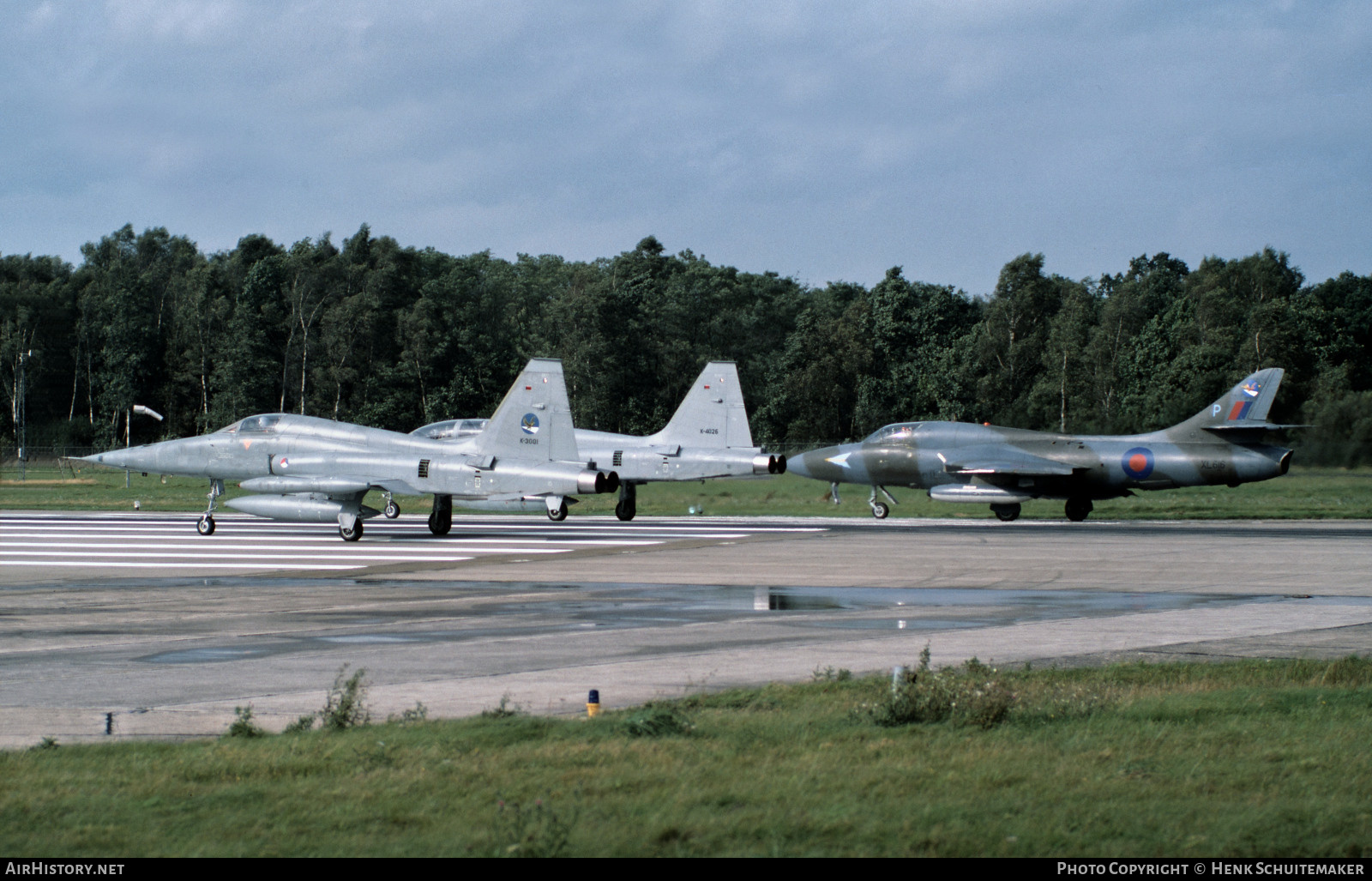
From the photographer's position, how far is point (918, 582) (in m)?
19.2

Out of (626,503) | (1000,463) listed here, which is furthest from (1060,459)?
(626,503)

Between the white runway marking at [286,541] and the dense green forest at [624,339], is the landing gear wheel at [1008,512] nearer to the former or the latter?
the white runway marking at [286,541]

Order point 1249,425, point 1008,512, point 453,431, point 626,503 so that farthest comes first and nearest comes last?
1. point 1008,512
2. point 626,503
3. point 1249,425
4. point 453,431

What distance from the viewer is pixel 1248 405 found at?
32.9 m

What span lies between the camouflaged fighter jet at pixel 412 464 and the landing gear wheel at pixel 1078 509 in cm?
1527

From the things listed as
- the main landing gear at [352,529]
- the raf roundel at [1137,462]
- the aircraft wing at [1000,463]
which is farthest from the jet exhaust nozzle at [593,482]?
the raf roundel at [1137,462]

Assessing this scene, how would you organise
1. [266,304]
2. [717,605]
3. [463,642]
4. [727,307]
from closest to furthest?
[463,642], [717,605], [266,304], [727,307]

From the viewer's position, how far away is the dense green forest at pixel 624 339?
68125mm

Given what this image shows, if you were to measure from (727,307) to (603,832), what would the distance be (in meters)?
87.3

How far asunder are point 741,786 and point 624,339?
77541mm

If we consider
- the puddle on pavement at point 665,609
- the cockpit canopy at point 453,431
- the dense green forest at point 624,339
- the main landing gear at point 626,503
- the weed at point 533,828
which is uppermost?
the dense green forest at point 624,339

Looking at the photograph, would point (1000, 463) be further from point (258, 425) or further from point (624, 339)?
point (624, 339)

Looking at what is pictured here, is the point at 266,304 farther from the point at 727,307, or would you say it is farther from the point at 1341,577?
the point at 1341,577

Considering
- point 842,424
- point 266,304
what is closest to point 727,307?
point 842,424
